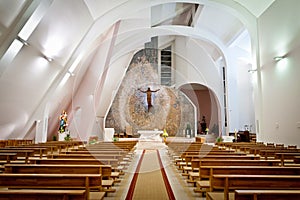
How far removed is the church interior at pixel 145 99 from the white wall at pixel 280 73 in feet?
0.11

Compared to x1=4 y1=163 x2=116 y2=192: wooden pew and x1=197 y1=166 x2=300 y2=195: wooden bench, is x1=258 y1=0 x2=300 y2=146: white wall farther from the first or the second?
x1=4 y1=163 x2=116 y2=192: wooden pew

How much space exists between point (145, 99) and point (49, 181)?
12.7 metres

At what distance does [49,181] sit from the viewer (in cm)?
230

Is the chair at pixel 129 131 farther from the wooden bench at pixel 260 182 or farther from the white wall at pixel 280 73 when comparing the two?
the wooden bench at pixel 260 182

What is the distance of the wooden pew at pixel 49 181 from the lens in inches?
88.4

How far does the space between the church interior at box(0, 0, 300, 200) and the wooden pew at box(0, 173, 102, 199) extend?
0.01 m

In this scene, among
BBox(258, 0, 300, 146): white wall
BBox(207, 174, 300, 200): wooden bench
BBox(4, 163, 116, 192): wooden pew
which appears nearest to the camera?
BBox(207, 174, 300, 200): wooden bench

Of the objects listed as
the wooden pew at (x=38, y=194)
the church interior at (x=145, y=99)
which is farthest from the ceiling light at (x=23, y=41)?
the wooden pew at (x=38, y=194)

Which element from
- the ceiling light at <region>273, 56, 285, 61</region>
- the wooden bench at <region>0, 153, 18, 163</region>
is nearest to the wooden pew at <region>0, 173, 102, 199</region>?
the wooden bench at <region>0, 153, 18, 163</region>

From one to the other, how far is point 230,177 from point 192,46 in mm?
14924

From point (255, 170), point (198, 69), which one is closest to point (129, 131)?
point (198, 69)

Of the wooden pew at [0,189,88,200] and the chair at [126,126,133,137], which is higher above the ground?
the chair at [126,126,133,137]

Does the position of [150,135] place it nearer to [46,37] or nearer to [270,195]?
[46,37]

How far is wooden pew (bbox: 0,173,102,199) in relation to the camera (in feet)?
7.36
